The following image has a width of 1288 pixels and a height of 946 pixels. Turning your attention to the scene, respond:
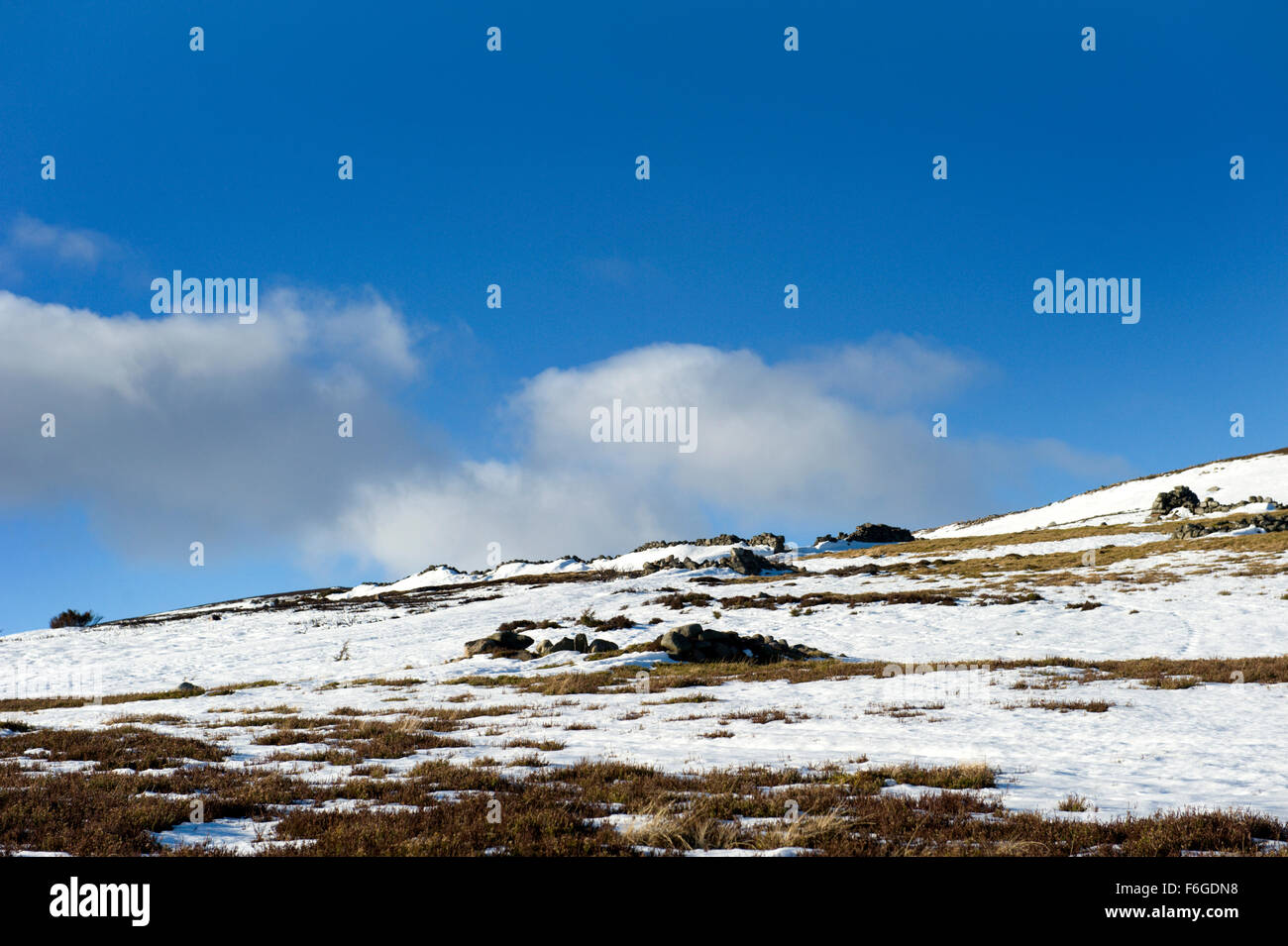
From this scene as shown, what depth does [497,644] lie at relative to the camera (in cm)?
3416

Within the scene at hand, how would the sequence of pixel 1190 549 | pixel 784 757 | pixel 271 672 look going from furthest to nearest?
pixel 1190 549 → pixel 271 672 → pixel 784 757

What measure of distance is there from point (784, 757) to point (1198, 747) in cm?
714

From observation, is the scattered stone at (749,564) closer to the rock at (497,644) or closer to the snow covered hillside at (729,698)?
the snow covered hillside at (729,698)

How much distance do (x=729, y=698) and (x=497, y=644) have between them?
16.1 meters

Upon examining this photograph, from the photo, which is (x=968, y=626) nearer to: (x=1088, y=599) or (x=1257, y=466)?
(x=1088, y=599)

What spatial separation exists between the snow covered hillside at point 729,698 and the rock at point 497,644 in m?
0.12

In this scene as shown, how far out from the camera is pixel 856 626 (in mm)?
38406

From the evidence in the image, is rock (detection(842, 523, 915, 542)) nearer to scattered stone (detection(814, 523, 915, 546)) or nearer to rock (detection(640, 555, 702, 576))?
scattered stone (detection(814, 523, 915, 546))

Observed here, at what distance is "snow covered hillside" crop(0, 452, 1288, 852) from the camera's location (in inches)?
396

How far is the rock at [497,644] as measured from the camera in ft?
111

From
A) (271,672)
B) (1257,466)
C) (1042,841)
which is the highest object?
(1257,466)

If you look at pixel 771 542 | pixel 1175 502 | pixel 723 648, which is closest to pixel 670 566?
pixel 771 542

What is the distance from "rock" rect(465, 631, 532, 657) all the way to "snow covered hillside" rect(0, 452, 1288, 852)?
0.38 feet

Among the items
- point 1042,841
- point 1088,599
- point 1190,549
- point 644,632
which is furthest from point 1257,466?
point 1042,841
